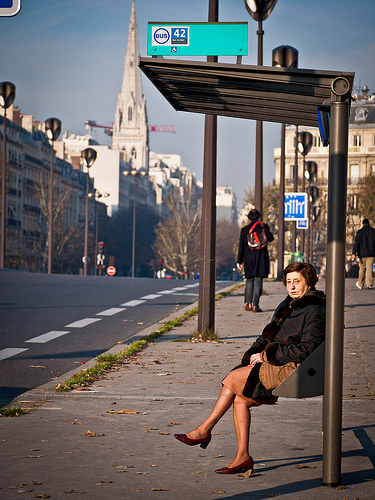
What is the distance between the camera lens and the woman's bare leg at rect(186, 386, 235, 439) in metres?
5.82

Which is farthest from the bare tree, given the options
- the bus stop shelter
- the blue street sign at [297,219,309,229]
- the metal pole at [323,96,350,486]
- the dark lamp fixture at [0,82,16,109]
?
the metal pole at [323,96,350,486]

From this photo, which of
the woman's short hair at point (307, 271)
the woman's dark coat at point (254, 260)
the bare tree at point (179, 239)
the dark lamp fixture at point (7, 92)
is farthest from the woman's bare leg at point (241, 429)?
the bare tree at point (179, 239)

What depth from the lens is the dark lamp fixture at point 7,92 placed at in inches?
1594

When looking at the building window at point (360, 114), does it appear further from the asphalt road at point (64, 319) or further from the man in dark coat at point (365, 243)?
the asphalt road at point (64, 319)

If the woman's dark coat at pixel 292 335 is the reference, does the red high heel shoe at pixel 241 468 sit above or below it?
below

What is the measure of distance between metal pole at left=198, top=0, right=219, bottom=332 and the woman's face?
6817 millimetres

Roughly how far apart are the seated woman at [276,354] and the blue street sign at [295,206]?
86.1 feet

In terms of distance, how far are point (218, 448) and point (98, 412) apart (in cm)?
158

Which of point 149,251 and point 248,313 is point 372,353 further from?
point 149,251

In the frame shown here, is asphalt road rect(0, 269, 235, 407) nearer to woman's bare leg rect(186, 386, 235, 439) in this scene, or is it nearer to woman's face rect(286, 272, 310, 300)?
woman's bare leg rect(186, 386, 235, 439)

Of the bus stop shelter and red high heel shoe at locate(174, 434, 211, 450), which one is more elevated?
the bus stop shelter

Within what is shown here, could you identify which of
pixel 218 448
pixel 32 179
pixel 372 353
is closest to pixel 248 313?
pixel 372 353

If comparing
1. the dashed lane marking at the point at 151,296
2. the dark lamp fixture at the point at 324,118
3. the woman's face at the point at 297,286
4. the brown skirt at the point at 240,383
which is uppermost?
the dark lamp fixture at the point at 324,118

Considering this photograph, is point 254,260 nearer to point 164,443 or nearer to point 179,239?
point 164,443
